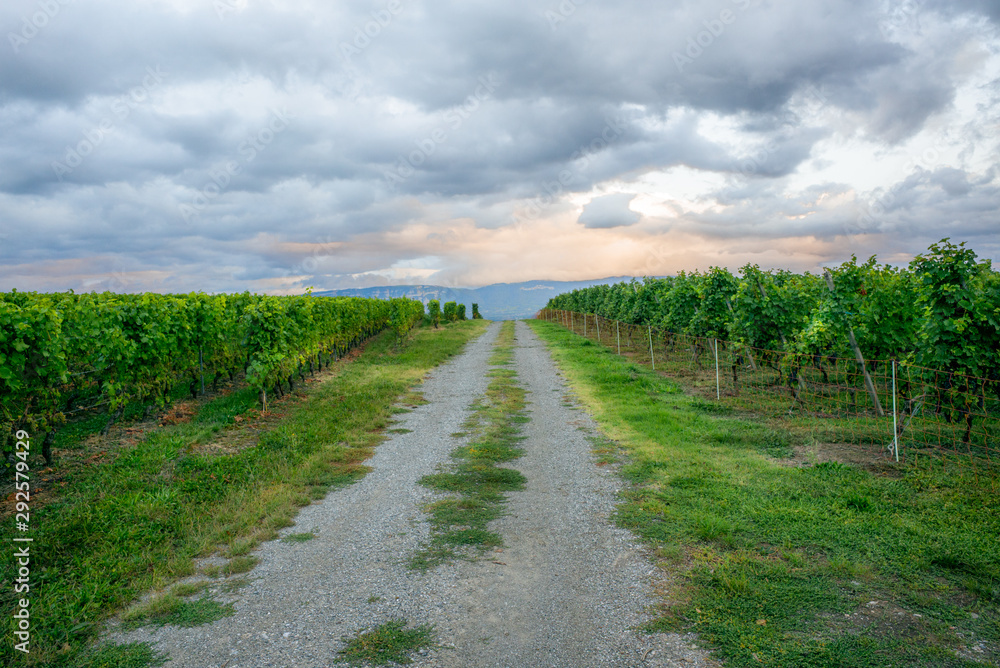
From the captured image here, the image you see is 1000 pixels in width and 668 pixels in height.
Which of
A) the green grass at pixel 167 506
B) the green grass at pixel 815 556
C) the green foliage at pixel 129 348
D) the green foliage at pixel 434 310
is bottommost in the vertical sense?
the green grass at pixel 815 556

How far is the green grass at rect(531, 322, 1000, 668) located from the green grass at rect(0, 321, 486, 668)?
13.9 feet

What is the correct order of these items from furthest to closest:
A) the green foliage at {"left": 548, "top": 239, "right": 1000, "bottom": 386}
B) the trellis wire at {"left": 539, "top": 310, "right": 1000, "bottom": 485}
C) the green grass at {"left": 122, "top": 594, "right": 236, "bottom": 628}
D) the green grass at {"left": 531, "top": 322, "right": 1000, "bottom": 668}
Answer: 1. the green foliage at {"left": 548, "top": 239, "right": 1000, "bottom": 386}
2. the trellis wire at {"left": 539, "top": 310, "right": 1000, "bottom": 485}
3. the green grass at {"left": 122, "top": 594, "right": 236, "bottom": 628}
4. the green grass at {"left": 531, "top": 322, "right": 1000, "bottom": 668}

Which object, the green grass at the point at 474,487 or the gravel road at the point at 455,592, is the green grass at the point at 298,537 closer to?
the gravel road at the point at 455,592

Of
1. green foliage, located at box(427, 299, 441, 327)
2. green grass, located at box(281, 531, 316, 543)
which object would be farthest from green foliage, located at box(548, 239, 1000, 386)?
green foliage, located at box(427, 299, 441, 327)

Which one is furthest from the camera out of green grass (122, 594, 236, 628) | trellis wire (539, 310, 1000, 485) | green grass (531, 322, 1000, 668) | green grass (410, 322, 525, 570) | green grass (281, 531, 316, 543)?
trellis wire (539, 310, 1000, 485)

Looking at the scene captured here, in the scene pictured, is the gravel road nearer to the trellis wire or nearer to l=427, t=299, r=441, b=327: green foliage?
the trellis wire

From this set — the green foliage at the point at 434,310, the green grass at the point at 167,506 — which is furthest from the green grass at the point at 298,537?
the green foliage at the point at 434,310

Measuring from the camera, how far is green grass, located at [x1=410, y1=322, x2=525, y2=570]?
5.30 meters

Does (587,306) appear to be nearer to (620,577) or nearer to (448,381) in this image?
(448,381)

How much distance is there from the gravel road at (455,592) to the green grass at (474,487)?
0.61 feet

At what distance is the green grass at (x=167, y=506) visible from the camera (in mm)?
4332

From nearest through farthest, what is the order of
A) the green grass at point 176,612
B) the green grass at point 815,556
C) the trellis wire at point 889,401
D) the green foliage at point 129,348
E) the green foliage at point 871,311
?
the green grass at point 815,556 → the green grass at point 176,612 → the green foliage at point 129,348 → the trellis wire at point 889,401 → the green foliage at point 871,311

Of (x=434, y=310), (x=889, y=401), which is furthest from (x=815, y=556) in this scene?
(x=434, y=310)

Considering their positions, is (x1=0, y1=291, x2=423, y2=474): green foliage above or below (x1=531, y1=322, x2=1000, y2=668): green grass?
above
